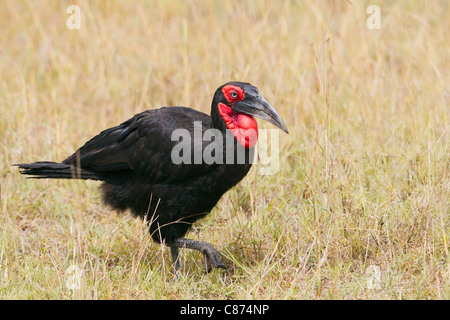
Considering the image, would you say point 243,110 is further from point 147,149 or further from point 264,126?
point 264,126

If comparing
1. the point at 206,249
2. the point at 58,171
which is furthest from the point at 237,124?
the point at 58,171

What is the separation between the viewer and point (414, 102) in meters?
4.79

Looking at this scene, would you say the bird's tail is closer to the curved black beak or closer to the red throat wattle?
the red throat wattle

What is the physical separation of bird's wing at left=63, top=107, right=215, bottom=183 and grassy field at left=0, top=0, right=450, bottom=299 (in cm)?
31

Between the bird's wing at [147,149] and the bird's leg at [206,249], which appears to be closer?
the bird's leg at [206,249]

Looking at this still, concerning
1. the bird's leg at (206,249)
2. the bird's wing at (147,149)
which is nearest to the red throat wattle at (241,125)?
the bird's wing at (147,149)

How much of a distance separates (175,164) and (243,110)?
482 millimetres

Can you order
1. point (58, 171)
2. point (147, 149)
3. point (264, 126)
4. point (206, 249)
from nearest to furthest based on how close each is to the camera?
point (206, 249)
point (147, 149)
point (58, 171)
point (264, 126)

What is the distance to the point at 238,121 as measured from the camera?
3.82m

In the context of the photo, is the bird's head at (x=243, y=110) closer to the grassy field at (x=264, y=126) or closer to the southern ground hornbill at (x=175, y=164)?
the southern ground hornbill at (x=175, y=164)

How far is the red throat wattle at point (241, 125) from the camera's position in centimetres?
376

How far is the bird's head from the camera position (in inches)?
148
